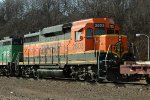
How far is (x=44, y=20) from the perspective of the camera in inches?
3819

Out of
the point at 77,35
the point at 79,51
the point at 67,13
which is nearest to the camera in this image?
the point at 79,51

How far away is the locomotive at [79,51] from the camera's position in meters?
19.9

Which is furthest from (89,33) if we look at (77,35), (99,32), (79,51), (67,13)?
(67,13)

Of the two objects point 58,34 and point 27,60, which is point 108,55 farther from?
point 27,60

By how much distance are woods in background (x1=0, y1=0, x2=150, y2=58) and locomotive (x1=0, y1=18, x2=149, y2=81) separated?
36352 mm

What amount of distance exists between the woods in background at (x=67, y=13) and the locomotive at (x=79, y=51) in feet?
119

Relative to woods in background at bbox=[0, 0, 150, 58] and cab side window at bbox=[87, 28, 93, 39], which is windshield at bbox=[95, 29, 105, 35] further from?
woods in background at bbox=[0, 0, 150, 58]

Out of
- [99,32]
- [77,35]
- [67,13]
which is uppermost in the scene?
[67,13]

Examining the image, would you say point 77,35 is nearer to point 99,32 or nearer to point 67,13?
point 99,32

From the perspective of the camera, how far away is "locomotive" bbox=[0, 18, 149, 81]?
19.9 meters

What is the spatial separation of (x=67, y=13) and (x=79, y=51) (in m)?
72.0

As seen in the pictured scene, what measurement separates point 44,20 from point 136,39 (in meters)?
33.8

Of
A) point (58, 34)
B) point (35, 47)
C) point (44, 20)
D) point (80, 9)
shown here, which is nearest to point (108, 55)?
point (58, 34)

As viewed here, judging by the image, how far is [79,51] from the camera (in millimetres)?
21641
